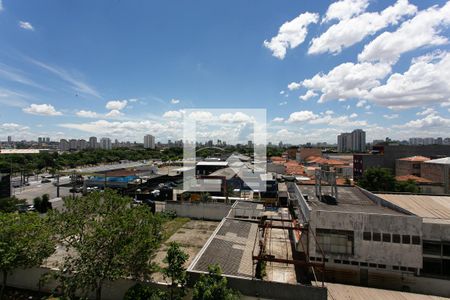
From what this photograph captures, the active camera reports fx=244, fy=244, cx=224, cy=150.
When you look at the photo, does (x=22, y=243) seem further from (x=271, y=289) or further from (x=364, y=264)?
(x=364, y=264)

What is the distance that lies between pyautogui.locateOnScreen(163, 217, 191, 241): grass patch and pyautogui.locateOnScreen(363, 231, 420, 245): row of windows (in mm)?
15014

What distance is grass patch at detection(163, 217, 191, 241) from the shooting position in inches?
862

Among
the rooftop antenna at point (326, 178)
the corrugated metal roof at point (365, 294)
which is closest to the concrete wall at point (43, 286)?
the corrugated metal roof at point (365, 294)

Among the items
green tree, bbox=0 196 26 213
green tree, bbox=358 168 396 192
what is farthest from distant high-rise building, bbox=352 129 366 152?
green tree, bbox=0 196 26 213

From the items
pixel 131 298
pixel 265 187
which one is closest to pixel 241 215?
pixel 265 187

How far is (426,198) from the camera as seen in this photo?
1872cm

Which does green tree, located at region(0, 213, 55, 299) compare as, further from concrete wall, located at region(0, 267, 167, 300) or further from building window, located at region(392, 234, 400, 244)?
building window, located at region(392, 234, 400, 244)

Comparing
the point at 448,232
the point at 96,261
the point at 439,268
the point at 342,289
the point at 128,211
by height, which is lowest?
the point at 342,289

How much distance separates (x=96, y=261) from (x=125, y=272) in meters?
1.44

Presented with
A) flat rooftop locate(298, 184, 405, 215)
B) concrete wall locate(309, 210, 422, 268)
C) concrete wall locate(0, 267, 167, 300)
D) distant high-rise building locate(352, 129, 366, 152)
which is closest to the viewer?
concrete wall locate(0, 267, 167, 300)

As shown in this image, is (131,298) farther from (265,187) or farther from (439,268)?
(265,187)

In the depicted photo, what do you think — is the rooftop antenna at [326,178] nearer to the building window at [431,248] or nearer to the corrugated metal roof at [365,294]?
the building window at [431,248]

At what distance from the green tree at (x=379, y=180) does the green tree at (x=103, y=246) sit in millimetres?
34901

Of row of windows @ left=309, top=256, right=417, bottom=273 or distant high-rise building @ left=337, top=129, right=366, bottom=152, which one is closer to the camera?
row of windows @ left=309, top=256, right=417, bottom=273
